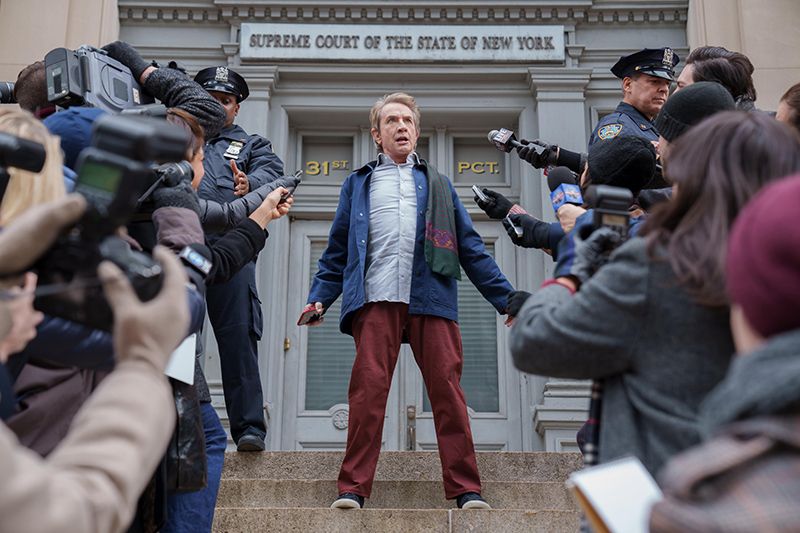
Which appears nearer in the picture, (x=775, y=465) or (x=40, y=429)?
(x=775, y=465)

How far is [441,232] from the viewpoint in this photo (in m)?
5.31

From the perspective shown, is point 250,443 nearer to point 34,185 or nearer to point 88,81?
point 88,81

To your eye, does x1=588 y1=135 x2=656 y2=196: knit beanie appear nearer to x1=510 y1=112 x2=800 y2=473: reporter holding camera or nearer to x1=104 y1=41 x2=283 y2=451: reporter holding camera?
x1=510 y1=112 x2=800 y2=473: reporter holding camera

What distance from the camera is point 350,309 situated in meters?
5.15

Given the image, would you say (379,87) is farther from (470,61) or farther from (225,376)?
(225,376)

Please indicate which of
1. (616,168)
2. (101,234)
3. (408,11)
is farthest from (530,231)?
(408,11)

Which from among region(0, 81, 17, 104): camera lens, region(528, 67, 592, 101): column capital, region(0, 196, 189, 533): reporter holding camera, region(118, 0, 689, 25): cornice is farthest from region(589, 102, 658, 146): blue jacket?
region(0, 196, 189, 533): reporter holding camera

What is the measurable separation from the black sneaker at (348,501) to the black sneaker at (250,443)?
86cm

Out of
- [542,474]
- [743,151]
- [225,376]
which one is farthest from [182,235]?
[542,474]

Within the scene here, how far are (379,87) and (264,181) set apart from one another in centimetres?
247

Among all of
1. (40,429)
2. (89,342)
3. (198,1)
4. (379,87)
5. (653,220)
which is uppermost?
(198,1)

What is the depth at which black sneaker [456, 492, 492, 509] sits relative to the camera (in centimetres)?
472

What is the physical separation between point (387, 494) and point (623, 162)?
217 centimetres

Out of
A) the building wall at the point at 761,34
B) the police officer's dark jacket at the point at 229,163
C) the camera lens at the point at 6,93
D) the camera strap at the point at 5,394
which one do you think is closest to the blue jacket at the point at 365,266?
the police officer's dark jacket at the point at 229,163
